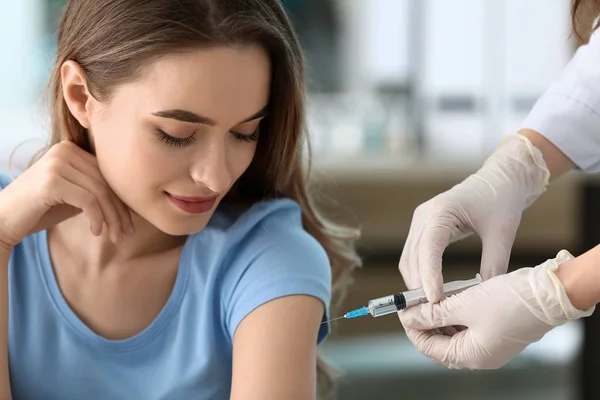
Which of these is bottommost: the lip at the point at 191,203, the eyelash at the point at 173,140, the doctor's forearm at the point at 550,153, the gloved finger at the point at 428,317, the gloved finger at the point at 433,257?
the gloved finger at the point at 428,317

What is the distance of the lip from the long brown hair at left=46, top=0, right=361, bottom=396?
0.18m

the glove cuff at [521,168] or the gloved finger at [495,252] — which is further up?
the glove cuff at [521,168]

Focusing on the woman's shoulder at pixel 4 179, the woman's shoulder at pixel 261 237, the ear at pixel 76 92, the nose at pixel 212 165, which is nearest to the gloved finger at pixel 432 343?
the woman's shoulder at pixel 261 237

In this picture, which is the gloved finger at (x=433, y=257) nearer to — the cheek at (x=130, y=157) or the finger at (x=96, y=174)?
the cheek at (x=130, y=157)

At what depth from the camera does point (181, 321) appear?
1556 mm

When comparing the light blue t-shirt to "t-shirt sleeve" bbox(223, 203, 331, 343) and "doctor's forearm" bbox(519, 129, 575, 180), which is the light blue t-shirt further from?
"doctor's forearm" bbox(519, 129, 575, 180)

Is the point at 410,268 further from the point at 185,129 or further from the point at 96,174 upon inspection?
the point at 96,174

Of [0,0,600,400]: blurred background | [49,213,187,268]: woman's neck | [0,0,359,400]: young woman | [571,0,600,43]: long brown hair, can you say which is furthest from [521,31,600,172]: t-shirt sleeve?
[0,0,600,400]: blurred background

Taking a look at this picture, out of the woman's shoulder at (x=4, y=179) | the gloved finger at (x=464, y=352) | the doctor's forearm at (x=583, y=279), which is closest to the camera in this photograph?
the doctor's forearm at (x=583, y=279)

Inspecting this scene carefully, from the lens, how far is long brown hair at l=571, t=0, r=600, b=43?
1336 mm

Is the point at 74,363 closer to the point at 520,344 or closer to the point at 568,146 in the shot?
the point at 520,344

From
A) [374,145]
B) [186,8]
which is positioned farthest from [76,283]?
[374,145]

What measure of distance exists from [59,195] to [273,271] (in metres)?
0.40

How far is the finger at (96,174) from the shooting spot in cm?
152
